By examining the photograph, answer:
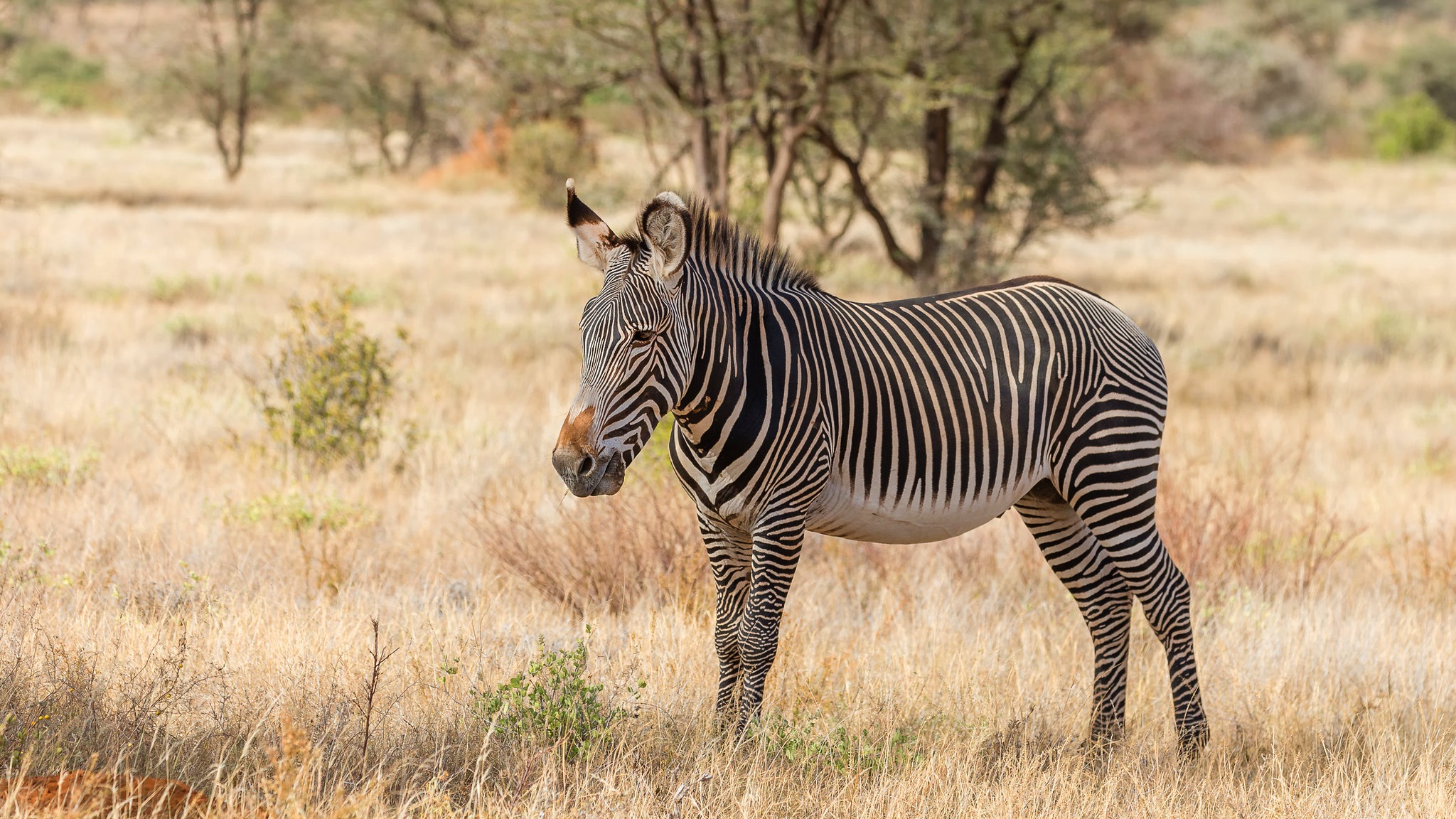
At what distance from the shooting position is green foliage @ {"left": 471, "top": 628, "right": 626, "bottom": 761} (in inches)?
160

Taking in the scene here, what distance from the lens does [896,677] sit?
191 inches

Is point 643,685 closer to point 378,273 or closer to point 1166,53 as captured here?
point 378,273

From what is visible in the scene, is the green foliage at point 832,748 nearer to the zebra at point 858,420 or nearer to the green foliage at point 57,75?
the zebra at point 858,420

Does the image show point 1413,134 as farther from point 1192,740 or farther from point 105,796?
point 105,796

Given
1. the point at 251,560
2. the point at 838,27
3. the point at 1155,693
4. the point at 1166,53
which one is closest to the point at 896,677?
the point at 1155,693

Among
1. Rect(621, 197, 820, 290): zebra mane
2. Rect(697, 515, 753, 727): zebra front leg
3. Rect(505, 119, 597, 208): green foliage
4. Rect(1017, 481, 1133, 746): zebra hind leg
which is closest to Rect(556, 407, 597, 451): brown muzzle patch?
Rect(621, 197, 820, 290): zebra mane

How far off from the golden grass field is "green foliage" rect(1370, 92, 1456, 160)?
43749 millimetres

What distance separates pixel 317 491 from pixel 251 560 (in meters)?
1.46

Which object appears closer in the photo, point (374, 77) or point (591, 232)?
point (591, 232)

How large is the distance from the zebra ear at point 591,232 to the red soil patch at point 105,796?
1891 mm

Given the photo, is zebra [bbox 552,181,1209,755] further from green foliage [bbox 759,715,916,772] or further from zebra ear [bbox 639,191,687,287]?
green foliage [bbox 759,715,916,772]

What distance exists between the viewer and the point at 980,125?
1748cm

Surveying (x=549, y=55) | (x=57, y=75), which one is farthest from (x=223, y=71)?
(x=57, y=75)

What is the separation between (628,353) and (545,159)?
2509 centimetres
